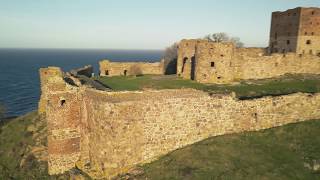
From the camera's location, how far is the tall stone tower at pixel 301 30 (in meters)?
36.8

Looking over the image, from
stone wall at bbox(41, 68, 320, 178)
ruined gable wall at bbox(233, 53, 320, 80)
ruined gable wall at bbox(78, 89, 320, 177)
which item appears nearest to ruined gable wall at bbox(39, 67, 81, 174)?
stone wall at bbox(41, 68, 320, 178)

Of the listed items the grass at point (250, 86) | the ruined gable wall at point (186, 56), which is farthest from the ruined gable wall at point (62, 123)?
the ruined gable wall at point (186, 56)

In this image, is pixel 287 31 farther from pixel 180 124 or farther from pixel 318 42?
pixel 180 124

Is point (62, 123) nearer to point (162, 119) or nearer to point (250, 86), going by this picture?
point (162, 119)

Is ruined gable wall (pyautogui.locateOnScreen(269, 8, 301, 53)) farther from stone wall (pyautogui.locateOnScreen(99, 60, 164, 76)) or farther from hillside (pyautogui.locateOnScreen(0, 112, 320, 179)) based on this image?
hillside (pyautogui.locateOnScreen(0, 112, 320, 179))

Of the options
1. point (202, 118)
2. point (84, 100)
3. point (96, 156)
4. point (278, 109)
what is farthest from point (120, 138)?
point (278, 109)

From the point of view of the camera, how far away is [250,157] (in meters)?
19.1

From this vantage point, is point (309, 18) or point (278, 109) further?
point (309, 18)

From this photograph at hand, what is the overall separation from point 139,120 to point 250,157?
7.18m

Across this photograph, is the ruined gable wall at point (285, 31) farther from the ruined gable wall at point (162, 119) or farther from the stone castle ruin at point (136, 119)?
the ruined gable wall at point (162, 119)

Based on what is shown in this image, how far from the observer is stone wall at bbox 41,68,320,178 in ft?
64.7

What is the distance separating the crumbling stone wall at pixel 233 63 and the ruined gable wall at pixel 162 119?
8.29 m

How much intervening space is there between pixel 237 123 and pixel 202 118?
2692 mm

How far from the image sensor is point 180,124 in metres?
20.9
